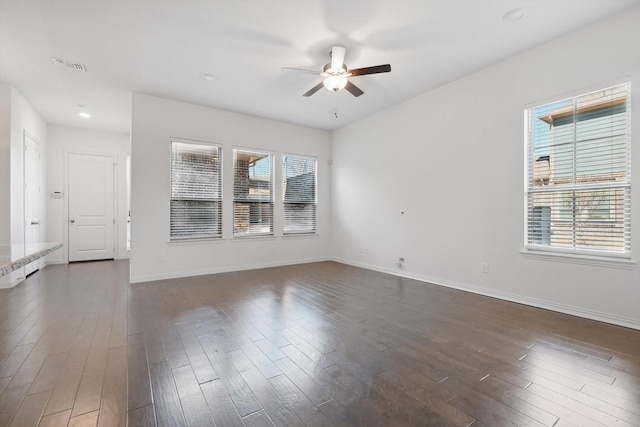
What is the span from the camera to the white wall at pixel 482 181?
2.92m

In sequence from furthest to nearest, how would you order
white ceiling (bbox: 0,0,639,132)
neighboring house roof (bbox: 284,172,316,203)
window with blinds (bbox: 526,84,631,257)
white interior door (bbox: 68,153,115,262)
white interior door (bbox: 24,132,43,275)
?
white interior door (bbox: 68,153,115,262) → neighboring house roof (bbox: 284,172,316,203) → white interior door (bbox: 24,132,43,275) → window with blinds (bbox: 526,84,631,257) → white ceiling (bbox: 0,0,639,132)

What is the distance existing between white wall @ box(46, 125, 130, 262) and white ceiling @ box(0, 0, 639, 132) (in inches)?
74.5

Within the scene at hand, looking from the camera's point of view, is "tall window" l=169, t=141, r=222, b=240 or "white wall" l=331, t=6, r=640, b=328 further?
"tall window" l=169, t=141, r=222, b=240

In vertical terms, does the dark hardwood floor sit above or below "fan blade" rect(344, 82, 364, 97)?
below

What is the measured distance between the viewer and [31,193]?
17.3ft

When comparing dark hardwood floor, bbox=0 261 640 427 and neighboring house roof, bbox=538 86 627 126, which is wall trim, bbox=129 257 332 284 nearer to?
dark hardwood floor, bbox=0 261 640 427

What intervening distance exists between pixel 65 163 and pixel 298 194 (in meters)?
5.18

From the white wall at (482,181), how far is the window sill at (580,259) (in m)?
0.05

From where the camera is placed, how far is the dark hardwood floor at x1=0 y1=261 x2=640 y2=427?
1.62 metres

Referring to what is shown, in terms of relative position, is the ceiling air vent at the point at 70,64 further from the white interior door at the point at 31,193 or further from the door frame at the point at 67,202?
the door frame at the point at 67,202

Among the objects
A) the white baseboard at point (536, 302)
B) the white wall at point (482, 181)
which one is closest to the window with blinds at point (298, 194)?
the white wall at point (482, 181)

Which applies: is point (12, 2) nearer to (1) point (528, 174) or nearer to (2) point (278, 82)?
(2) point (278, 82)

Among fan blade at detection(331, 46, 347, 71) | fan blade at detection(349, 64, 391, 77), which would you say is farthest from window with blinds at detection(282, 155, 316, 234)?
fan blade at detection(349, 64, 391, 77)

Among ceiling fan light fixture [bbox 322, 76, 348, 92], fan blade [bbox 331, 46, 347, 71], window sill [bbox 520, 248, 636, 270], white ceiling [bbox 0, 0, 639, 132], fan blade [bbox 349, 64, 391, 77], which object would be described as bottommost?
window sill [bbox 520, 248, 636, 270]
